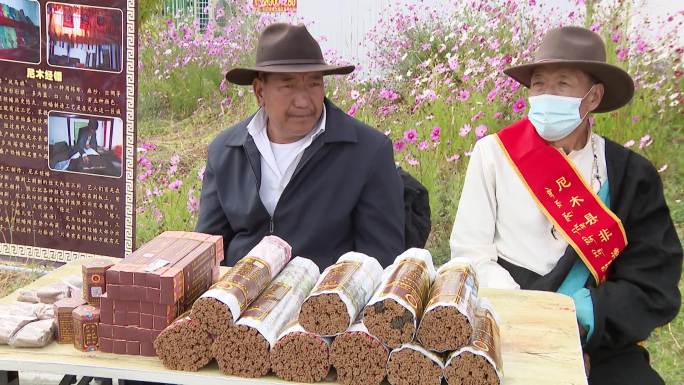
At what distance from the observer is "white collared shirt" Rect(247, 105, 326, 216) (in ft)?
9.77

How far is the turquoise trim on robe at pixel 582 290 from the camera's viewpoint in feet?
8.61

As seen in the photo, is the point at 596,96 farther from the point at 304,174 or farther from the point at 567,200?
the point at 304,174

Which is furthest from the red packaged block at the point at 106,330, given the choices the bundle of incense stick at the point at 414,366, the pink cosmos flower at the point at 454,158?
the pink cosmos flower at the point at 454,158

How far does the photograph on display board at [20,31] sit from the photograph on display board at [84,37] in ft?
0.23

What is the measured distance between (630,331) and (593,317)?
0.15 m

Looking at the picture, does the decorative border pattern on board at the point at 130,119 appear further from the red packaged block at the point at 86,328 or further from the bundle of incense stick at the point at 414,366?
the bundle of incense stick at the point at 414,366

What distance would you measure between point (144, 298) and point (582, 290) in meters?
1.55

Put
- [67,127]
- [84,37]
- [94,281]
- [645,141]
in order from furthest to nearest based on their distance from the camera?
[645,141] → [67,127] → [84,37] → [94,281]

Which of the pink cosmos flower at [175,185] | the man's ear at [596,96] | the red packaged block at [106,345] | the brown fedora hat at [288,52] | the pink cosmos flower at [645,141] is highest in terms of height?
the brown fedora hat at [288,52]

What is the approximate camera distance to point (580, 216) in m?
2.76

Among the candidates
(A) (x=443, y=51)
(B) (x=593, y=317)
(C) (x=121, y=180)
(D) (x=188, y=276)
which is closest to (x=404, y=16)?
(A) (x=443, y=51)

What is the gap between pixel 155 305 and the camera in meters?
1.87

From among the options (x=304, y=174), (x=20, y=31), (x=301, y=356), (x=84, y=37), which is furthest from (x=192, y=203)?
(x=301, y=356)

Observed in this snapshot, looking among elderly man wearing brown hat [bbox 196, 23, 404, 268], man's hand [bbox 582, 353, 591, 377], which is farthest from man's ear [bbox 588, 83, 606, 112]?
man's hand [bbox 582, 353, 591, 377]
